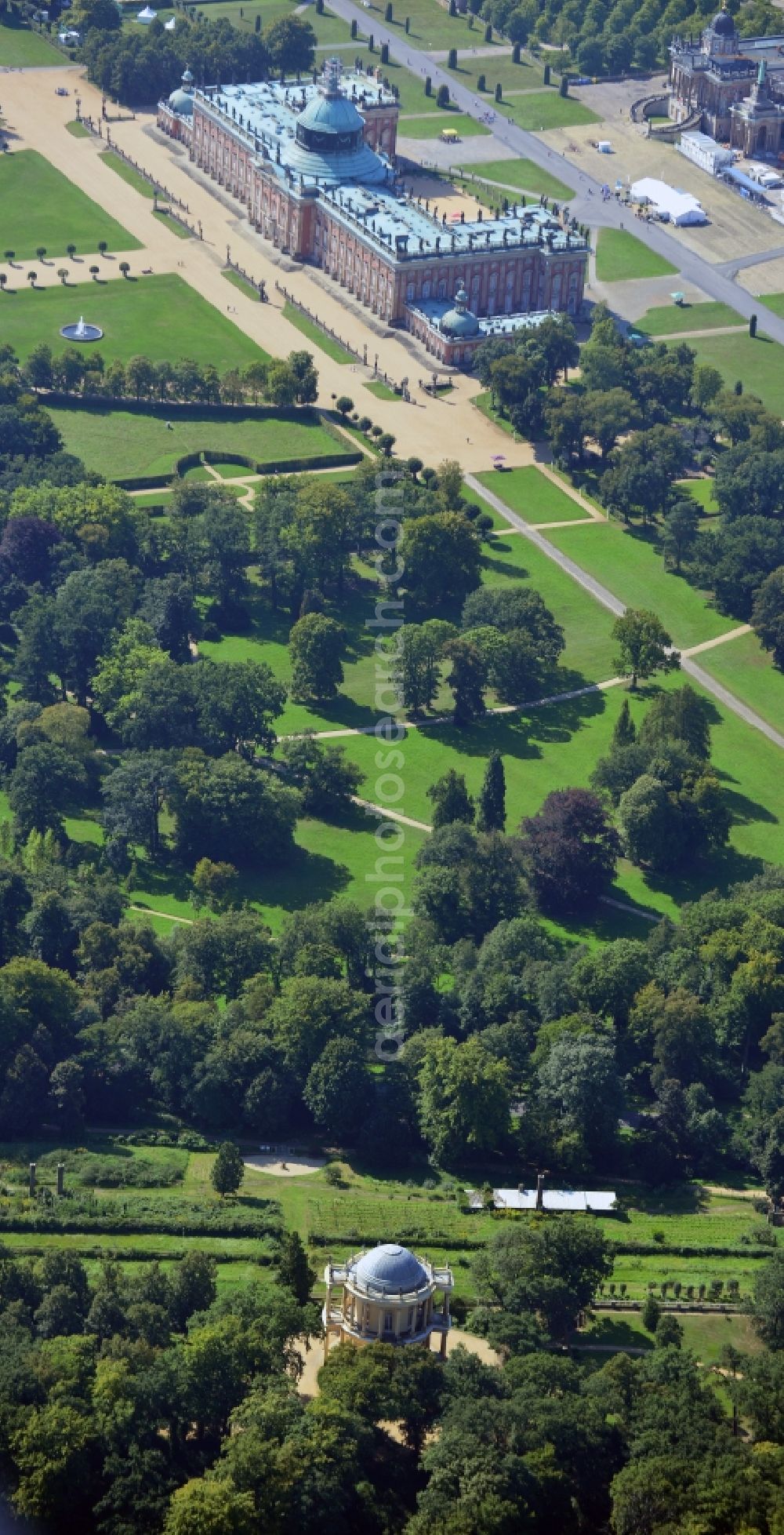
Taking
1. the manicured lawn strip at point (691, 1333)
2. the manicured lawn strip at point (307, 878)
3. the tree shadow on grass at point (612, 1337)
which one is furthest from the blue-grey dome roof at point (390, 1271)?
the manicured lawn strip at point (307, 878)

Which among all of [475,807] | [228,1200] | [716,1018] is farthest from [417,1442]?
[475,807]

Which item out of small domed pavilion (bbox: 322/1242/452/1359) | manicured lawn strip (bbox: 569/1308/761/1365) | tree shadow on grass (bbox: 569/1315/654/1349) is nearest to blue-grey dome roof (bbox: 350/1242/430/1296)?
small domed pavilion (bbox: 322/1242/452/1359)

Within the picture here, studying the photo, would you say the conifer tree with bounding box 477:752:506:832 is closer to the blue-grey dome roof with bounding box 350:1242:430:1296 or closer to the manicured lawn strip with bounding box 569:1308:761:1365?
the manicured lawn strip with bounding box 569:1308:761:1365

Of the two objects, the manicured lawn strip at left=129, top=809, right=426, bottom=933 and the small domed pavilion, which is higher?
the small domed pavilion

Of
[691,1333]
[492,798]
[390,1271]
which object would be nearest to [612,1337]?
[691,1333]

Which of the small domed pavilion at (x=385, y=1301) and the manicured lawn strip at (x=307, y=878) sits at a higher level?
the small domed pavilion at (x=385, y=1301)

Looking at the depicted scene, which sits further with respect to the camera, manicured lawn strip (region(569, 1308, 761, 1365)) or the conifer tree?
the conifer tree

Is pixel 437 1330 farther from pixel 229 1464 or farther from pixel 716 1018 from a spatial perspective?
pixel 716 1018

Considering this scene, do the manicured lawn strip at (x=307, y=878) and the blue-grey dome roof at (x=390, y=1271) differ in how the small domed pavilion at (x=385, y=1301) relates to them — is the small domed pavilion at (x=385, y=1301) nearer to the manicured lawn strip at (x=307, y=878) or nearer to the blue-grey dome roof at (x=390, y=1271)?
the blue-grey dome roof at (x=390, y=1271)

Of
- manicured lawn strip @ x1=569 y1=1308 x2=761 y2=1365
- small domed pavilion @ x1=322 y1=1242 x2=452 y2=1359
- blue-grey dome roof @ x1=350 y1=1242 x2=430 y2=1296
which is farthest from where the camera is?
manicured lawn strip @ x1=569 y1=1308 x2=761 y2=1365
